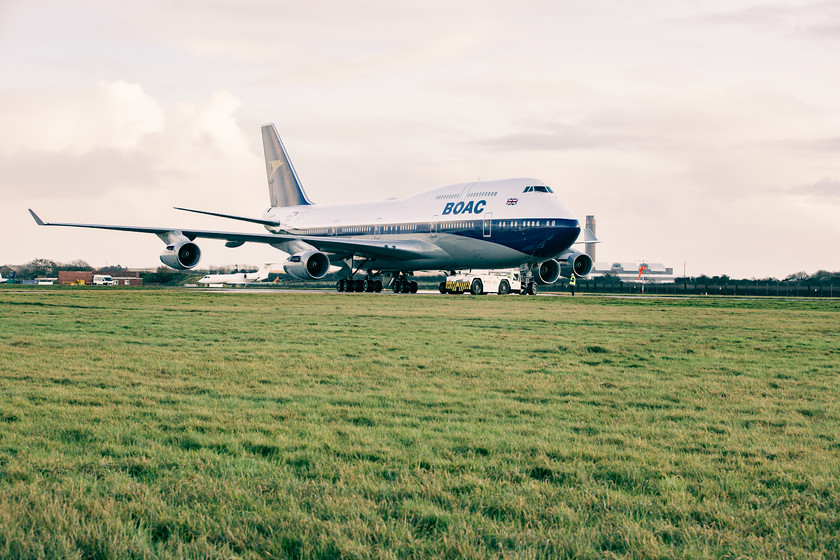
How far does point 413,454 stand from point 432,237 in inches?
1415

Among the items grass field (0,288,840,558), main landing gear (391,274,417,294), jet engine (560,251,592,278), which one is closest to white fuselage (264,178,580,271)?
main landing gear (391,274,417,294)

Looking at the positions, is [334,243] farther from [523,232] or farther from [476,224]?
[523,232]

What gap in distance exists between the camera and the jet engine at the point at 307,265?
38.9 m

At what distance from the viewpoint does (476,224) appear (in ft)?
129

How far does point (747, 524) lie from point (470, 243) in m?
35.5

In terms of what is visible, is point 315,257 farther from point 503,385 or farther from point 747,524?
point 747,524

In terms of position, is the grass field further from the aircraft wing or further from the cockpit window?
the aircraft wing

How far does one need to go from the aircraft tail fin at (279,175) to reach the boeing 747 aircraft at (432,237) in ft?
19.9

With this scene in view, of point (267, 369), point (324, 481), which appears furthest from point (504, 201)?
point (324, 481)

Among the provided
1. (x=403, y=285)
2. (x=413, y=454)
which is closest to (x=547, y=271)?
(x=403, y=285)

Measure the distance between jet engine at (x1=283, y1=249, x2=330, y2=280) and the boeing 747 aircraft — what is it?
5 cm

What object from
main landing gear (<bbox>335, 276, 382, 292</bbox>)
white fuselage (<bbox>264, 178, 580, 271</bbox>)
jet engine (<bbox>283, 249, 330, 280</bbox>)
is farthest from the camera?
main landing gear (<bbox>335, 276, 382, 292</bbox>)

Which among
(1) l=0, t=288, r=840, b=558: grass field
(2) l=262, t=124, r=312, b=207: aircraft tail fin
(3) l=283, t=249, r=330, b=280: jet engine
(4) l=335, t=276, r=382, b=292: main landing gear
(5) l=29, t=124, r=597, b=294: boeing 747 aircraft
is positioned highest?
(2) l=262, t=124, r=312, b=207: aircraft tail fin

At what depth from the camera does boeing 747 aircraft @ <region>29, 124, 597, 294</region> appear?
124ft
